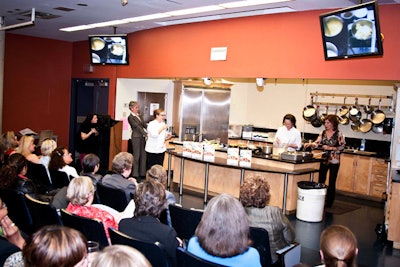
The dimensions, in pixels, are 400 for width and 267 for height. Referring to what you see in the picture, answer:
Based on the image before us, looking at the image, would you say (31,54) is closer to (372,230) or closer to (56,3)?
(56,3)

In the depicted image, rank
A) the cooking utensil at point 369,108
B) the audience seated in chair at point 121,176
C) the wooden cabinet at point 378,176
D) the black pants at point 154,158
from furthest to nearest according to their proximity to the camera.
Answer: the cooking utensil at point 369,108
the wooden cabinet at point 378,176
the black pants at point 154,158
the audience seated in chair at point 121,176

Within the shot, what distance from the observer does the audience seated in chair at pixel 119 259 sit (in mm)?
1486

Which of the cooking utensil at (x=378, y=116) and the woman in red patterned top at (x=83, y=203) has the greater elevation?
the cooking utensil at (x=378, y=116)

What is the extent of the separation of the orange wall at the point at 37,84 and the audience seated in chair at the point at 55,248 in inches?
362

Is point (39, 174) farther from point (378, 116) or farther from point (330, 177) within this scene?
point (378, 116)

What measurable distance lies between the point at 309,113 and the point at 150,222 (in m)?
7.25

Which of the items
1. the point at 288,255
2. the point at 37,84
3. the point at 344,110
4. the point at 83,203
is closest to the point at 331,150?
the point at 344,110

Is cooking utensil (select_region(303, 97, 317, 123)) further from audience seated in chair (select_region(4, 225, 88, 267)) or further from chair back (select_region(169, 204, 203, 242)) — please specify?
audience seated in chair (select_region(4, 225, 88, 267))

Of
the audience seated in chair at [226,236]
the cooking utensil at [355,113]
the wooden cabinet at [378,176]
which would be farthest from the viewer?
the cooking utensil at [355,113]

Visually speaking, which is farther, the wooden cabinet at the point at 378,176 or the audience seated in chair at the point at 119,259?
the wooden cabinet at the point at 378,176

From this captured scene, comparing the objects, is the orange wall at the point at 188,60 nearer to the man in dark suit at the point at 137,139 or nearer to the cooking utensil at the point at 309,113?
the man in dark suit at the point at 137,139

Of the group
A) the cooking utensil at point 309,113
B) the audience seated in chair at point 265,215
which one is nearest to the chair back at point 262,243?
the audience seated in chair at point 265,215

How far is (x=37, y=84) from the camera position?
1071cm

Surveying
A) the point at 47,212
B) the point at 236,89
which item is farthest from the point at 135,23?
the point at 47,212
